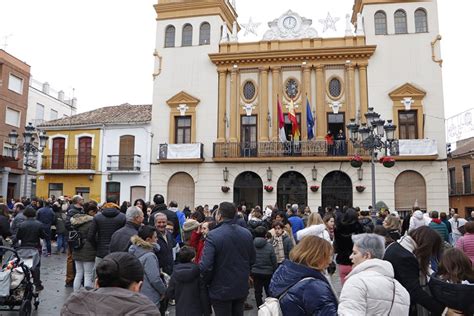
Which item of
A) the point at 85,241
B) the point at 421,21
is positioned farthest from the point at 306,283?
the point at 421,21

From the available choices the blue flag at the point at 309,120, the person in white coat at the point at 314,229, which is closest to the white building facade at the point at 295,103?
the blue flag at the point at 309,120

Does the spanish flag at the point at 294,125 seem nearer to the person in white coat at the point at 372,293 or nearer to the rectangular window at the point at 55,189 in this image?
the rectangular window at the point at 55,189

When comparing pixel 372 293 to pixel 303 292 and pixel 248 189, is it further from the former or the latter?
pixel 248 189

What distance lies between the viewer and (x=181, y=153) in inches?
925

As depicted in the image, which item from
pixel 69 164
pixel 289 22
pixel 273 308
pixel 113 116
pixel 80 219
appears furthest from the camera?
pixel 113 116

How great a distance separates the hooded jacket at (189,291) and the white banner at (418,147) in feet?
60.2

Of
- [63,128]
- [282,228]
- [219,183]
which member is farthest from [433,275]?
[63,128]

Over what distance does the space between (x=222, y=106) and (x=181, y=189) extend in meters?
5.31

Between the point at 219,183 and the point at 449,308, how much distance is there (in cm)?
1943

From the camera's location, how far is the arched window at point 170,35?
25.4m

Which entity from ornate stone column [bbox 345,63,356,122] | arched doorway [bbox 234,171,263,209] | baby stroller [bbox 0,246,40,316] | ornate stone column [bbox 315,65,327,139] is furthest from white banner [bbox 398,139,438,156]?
baby stroller [bbox 0,246,40,316]

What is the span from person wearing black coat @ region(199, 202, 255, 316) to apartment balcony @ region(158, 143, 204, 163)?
711 inches

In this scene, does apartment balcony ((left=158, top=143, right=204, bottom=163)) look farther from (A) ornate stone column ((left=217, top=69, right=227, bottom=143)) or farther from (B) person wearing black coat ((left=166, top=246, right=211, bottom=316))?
(B) person wearing black coat ((left=166, top=246, right=211, bottom=316))

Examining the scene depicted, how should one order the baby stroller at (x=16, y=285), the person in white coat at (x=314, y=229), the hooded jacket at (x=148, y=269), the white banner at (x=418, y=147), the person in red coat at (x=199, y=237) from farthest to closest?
the white banner at (x=418, y=147) → the person in red coat at (x=199, y=237) → the person in white coat at (x=314, y=229) → the baby stroller at (x=16, y=285) → the hooded jacket at (x=148, y=269)
